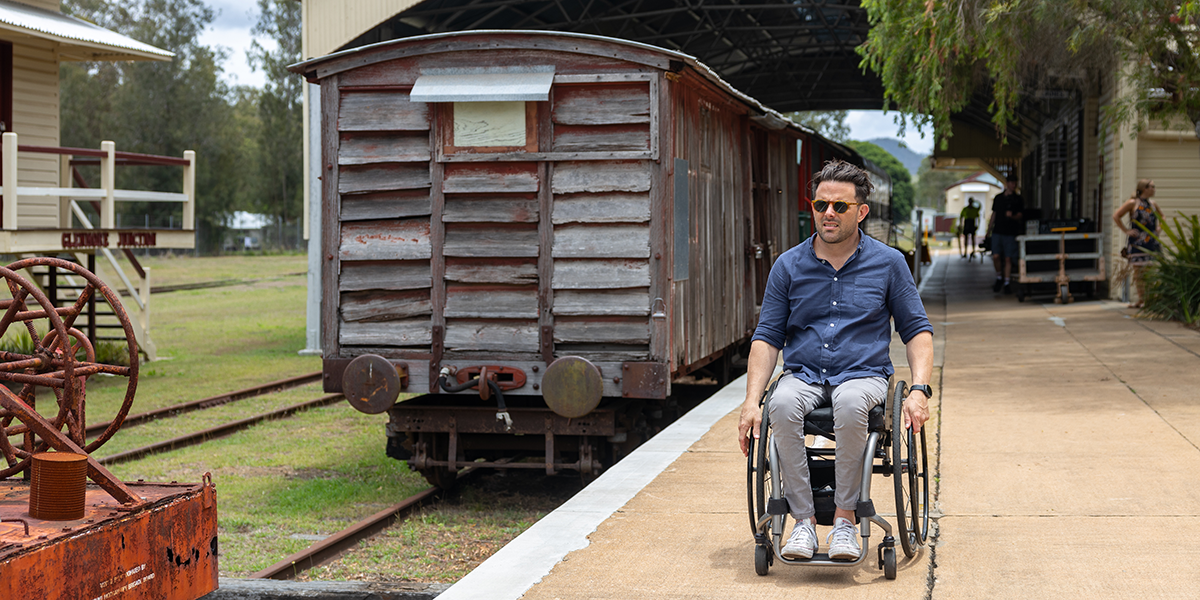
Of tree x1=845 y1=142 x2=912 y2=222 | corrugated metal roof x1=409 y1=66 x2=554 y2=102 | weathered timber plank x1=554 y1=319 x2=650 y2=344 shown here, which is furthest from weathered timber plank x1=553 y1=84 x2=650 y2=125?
tree x1=845 y1=142 x2=912 y2=222

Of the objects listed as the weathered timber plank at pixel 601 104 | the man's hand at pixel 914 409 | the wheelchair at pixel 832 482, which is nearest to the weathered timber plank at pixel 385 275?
the weathered timber plank at pixel 601 104

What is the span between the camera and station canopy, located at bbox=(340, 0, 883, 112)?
769 inches

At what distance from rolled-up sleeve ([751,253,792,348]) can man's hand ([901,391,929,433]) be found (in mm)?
578

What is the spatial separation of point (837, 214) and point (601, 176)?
350 cm

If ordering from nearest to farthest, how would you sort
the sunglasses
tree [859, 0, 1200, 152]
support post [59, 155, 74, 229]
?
the sunglasses
tree [859, 0, 1200, 152]
support post [59, 155, 74, 229]

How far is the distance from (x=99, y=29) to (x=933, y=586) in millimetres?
16524

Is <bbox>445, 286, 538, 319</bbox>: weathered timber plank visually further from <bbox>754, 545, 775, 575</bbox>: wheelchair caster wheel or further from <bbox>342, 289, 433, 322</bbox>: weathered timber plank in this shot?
<bbox>754, 545, 775, 575</bbox>: wheelchair caster wheel

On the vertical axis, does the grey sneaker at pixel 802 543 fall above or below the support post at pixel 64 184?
below

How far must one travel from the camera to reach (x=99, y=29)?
56.7ft

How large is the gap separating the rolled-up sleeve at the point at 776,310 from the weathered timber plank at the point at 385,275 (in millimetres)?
3972

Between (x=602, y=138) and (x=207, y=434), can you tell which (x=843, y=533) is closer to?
(x=602, y=138)

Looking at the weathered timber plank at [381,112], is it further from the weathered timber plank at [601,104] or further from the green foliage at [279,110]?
the green foliage at [279,110]

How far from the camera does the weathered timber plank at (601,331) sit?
25.7 ft

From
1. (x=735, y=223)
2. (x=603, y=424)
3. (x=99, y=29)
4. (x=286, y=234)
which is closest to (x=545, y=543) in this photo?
(x=603, y=424)
